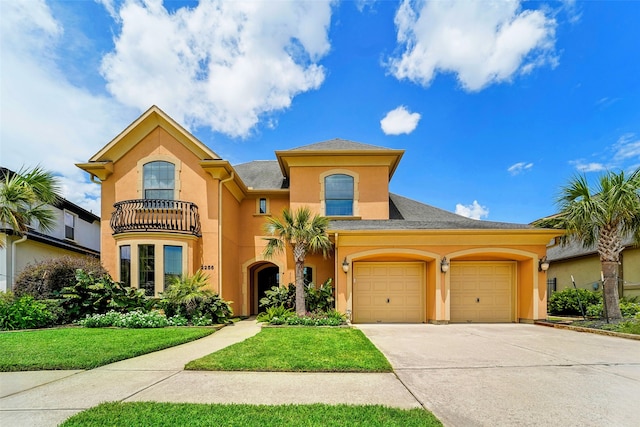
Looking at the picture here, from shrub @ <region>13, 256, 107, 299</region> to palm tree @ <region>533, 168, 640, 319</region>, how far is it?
1740 centimetres

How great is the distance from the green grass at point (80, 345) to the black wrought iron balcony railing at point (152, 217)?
4130 millimetres

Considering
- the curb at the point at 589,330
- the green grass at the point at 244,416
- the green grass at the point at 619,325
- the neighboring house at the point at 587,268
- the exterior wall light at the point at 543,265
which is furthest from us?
the neighboring house at the point at 587,268

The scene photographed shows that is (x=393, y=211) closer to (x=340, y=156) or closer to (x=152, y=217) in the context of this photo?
(x=340, y=156)

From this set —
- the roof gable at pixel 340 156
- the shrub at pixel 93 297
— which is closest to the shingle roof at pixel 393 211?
the roof gable at pixel 340 156

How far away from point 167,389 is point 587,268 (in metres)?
20.5

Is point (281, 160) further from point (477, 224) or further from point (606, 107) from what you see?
point (606, 107)

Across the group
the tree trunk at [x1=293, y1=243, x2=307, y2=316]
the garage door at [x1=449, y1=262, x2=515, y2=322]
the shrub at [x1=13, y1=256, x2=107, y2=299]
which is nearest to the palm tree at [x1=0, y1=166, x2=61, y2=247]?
the shrub at [x1=13, y1=256, x2=107, y2=299]

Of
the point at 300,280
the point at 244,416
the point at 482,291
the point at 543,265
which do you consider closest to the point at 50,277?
the point at 300,280

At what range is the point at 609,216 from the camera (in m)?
10.7

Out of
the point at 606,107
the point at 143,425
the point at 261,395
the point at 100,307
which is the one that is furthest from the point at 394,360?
the point at 606,107

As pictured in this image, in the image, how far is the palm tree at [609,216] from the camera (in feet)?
34.2

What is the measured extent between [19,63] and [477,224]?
1583 cm

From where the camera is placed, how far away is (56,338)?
8.29 metres

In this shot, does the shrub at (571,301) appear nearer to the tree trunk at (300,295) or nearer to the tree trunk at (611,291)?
the tree trunk at (611,291)
